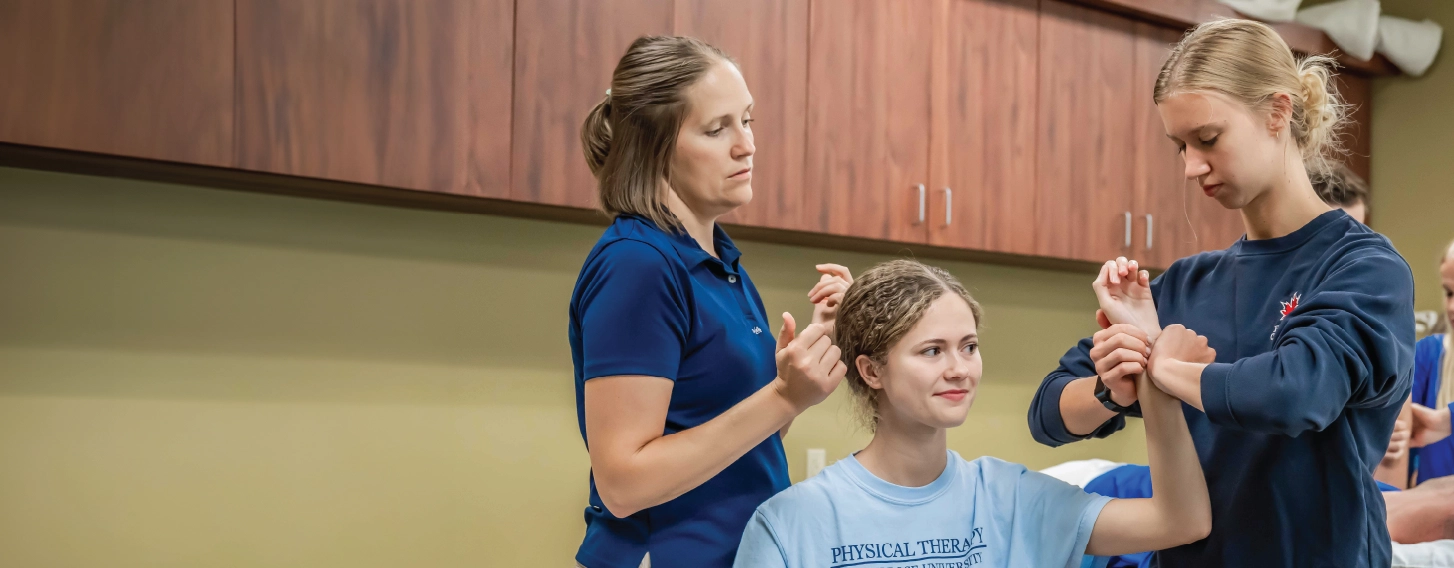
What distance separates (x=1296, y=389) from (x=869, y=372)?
0.54m

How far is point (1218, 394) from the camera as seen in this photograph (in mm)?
1044

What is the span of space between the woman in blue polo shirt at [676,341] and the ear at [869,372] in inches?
5.8

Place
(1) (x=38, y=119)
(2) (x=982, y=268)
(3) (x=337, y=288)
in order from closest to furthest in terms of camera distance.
→ (1) (x=38, y=119) < (3) (x=337, y=288) < (2) (x=982, y=268)

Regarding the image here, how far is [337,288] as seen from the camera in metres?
2.46

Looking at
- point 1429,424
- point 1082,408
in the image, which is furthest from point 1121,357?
point 1429,424

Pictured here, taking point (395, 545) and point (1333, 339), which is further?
point (395, 545)

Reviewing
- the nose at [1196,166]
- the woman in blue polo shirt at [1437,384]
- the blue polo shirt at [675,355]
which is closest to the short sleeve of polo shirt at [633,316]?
the blue polo shirt at [675,355]

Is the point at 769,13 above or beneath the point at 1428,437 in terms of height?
above

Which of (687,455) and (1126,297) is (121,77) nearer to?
(687,455)

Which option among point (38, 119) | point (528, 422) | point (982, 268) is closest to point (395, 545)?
point (528, 422)

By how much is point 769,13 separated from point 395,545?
156cm

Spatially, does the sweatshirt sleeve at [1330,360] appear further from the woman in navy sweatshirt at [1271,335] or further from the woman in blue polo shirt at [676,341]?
the woman in blue polo shirt at [676,341]

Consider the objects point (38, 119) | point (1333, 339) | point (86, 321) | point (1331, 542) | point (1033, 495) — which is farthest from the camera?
point (86, 321)

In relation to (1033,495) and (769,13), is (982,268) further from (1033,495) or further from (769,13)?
(1033,495)
